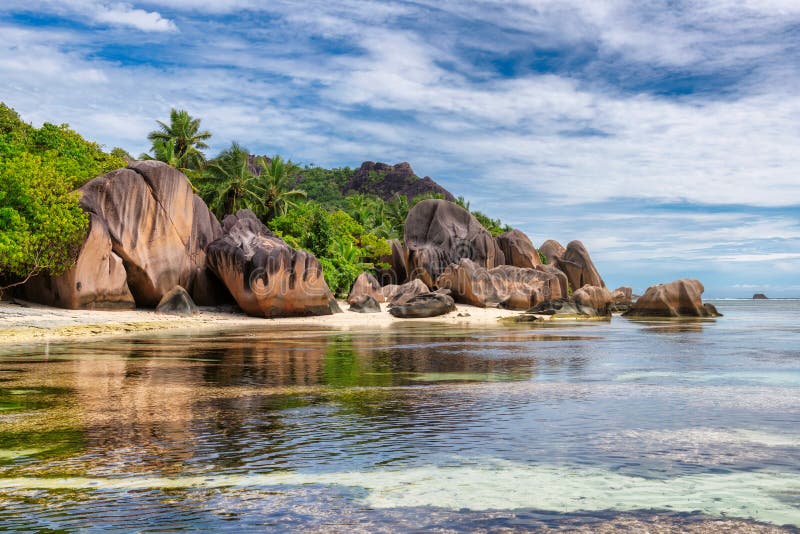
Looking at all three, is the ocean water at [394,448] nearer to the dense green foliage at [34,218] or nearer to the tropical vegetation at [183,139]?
the dense green foliage at [34,218]

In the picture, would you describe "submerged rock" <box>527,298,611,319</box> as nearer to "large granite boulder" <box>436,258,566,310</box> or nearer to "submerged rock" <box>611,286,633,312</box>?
"large granite boulder" <box>436,258,566,310</box>

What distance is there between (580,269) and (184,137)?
38417mm

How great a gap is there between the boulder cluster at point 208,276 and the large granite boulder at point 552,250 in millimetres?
28306

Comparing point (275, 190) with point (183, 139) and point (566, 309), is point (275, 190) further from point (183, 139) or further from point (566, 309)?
point (566, 309)

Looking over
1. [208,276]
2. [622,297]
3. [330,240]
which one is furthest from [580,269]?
[208,276]

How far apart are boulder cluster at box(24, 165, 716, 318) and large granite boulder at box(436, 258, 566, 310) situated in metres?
0.07

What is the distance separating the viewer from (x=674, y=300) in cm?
4550

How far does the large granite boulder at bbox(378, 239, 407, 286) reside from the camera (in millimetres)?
60344

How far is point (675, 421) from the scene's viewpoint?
7875 millimetres

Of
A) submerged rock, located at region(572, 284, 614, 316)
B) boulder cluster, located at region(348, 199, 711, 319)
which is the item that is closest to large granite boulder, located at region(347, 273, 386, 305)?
boulder cluster, located at region(348, 199, 711, 319)

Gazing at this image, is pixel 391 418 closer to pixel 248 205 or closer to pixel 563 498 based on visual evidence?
pixel 563 498

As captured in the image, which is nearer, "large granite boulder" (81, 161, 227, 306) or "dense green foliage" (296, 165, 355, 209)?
"large granite boulder" (81, 161, 227, 306)

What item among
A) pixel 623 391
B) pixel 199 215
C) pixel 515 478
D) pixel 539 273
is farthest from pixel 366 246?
pixel 515 478

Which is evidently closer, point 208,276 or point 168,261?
point 168,261
